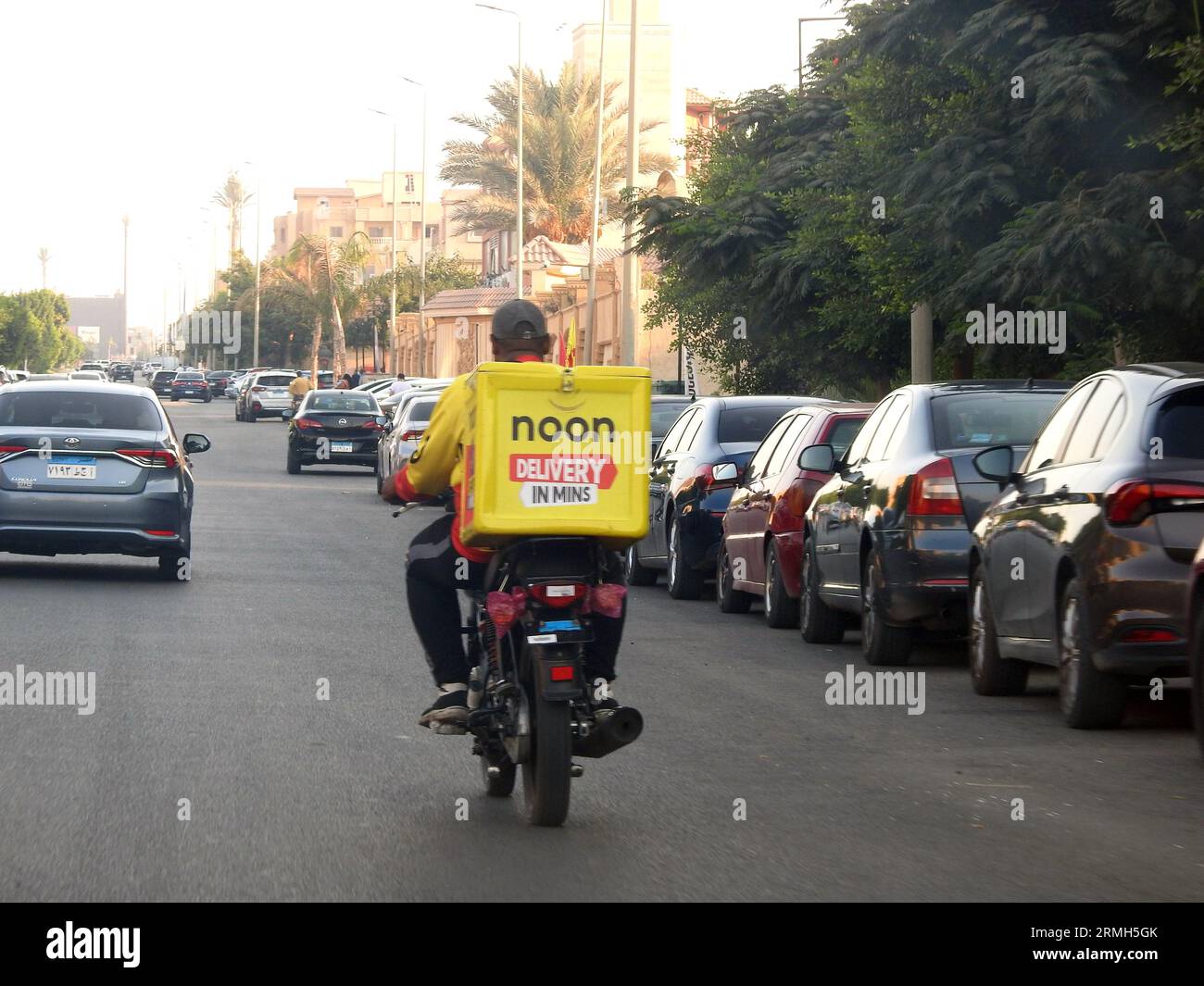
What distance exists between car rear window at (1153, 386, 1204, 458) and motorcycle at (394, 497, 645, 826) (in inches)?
125

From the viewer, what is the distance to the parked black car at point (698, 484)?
1678 centimetres

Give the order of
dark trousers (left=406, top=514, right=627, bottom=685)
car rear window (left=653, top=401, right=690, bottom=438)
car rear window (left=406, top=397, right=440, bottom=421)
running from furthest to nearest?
1. car rear window (left=406, top=397, right=440, bottom=421)
2. car rear window (left=653, top=401, right=690, bottom=438)
3. dark trousers (left=406, top=514, right=627, bottom=685)

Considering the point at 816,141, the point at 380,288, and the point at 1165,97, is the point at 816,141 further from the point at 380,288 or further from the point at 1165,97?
the point at 380,288

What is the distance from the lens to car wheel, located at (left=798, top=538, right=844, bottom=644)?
1365 centimetres

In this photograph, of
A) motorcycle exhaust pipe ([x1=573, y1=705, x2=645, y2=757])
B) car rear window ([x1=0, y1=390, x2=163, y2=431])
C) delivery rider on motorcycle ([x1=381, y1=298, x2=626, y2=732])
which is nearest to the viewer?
motorcycle exhaust pipe ([x1=573, y1=705, x2=645, y2=757])

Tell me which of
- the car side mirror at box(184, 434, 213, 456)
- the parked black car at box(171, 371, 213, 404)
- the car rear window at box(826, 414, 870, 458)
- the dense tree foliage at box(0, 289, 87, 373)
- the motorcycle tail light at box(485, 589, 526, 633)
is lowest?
the motorcycle tail light at box(485, 589, 526, 633)

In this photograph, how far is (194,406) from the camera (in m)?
89.9

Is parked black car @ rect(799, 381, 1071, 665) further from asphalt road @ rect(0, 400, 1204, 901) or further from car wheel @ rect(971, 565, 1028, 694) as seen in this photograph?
car wheel @ rect(971, 565, 1028, 694)

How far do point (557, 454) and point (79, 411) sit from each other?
11.1 metres

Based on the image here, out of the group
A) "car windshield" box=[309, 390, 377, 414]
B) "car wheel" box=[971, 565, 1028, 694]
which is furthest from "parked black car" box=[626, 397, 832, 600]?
"car windshield" box=[309, 390, 377, 414]

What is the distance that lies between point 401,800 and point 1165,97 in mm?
12645

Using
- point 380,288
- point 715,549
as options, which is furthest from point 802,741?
point 380,288

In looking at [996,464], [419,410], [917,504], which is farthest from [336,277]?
[996,464]

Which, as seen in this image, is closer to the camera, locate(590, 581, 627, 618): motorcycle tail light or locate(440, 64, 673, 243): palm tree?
locate(590, 581, 627, 618): motorcycle tail light
